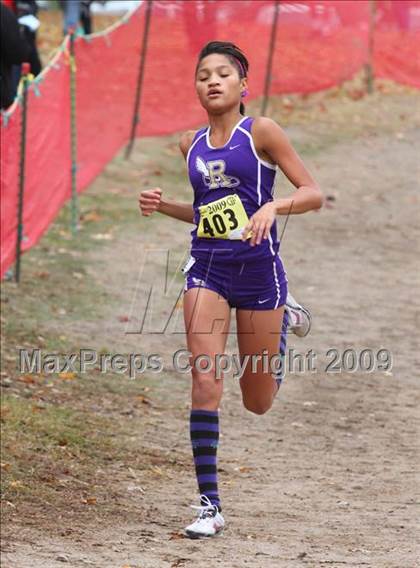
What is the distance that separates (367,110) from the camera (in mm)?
21094

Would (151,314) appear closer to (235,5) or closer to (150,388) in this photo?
→ (150,388)

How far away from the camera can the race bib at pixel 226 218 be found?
20.8 feet

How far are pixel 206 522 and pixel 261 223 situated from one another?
4.92ft

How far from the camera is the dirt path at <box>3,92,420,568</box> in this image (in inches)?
253

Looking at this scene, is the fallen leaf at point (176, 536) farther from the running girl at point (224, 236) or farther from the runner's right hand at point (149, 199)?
the runner's right hand at point (149, 199)

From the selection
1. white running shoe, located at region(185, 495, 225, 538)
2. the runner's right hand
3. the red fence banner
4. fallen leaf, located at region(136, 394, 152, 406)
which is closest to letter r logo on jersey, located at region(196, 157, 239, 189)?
the runner's right hand

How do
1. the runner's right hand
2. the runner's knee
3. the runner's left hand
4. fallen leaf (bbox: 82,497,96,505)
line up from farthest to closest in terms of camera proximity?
fallen leaf (bbox: 82,497,96,505), the runner's knee, the runner's right hand, the runner's left hand

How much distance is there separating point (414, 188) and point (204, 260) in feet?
36.5

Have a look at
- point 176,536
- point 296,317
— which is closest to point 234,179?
point 296,317

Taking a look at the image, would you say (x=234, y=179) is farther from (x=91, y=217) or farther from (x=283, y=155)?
(x=91, y=217)

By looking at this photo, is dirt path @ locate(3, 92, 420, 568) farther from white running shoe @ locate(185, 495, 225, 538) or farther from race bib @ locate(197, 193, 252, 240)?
race bib @ locate(197, 193, 252, 240)

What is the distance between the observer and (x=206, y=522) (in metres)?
6.48

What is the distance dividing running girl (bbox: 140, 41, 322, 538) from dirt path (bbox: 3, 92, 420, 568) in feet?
1.48

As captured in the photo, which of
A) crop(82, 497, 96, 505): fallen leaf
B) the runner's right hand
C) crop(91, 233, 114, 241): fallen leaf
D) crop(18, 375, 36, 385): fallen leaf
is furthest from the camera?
crop(91, 233, 114, 241): fallen leaf
